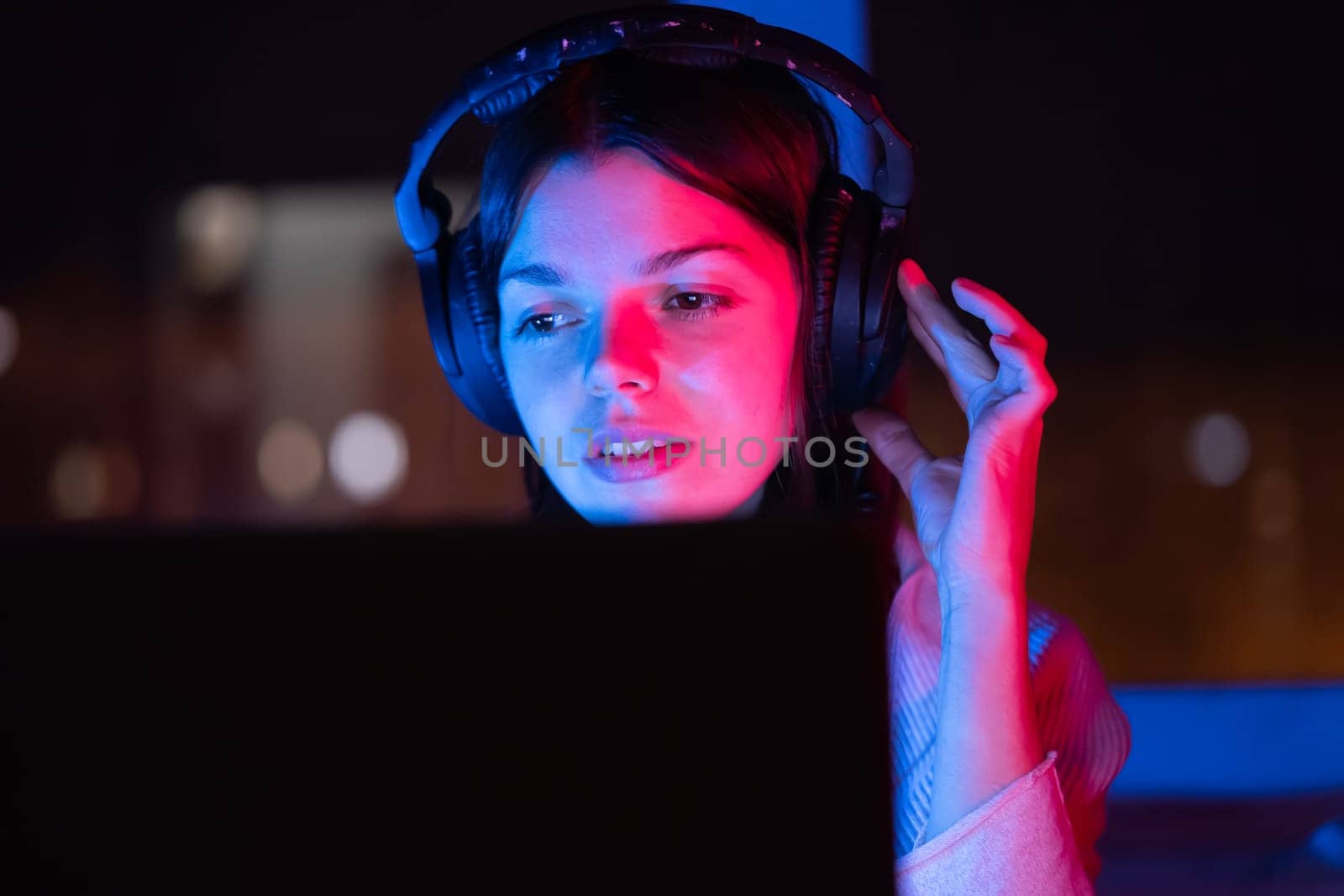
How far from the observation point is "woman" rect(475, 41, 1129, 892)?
0.82m

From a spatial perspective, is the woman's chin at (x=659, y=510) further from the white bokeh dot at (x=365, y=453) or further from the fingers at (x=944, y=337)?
the white bokeh dot at (x=365, y=453)

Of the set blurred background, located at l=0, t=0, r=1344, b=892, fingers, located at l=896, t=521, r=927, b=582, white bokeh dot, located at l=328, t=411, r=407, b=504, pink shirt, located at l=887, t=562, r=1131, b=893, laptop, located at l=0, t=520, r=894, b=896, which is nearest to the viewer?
laptop, located at l=0, t=520, r=894, b=896

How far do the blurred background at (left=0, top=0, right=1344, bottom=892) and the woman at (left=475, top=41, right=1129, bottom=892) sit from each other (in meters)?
0.26

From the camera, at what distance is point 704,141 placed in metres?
0.86

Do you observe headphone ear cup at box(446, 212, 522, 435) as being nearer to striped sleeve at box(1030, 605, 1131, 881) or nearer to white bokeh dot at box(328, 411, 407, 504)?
striped sleeve at box(1030, 605, 1131, 881)

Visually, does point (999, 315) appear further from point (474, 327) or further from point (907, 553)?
point (474, 327)

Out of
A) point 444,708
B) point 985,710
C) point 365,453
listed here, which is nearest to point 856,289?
point 985,710

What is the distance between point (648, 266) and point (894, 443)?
0.95ft

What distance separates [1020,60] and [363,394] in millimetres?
2133

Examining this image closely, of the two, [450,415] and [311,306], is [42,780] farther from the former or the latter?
[311,306]

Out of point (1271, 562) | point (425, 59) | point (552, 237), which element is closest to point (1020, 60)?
point (1271, 562)

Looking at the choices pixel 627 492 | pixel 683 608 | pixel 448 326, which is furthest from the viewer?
pixel 448 326

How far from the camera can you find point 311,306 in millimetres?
3180

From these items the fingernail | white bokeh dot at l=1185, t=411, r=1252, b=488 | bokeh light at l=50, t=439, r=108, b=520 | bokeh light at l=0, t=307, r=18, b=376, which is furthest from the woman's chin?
bokeh light at l=0, t=307, r=18, b=376
